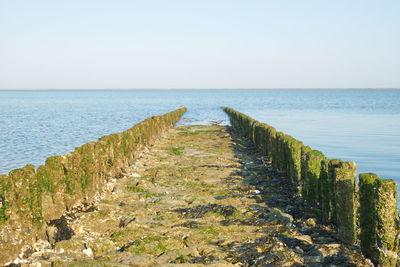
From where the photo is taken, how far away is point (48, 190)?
9.59 m

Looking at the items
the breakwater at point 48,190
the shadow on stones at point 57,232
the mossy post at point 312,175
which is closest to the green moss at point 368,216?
the mossy post at point 312,175

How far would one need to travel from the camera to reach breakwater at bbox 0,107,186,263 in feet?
25.7

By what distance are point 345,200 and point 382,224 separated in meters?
1.36

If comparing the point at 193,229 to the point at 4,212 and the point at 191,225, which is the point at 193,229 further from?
the point at 4,212

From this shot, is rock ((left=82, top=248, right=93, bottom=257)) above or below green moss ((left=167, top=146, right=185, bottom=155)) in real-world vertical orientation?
above

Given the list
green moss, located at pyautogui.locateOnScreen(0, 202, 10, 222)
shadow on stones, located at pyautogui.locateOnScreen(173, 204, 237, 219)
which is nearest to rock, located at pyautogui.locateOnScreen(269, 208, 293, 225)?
shadow on stones, located at pyautogui.locateOnScreen(173, 204, 237, 219)

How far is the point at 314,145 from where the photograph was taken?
104 feet

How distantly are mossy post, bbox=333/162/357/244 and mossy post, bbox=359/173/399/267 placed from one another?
0.67 metres

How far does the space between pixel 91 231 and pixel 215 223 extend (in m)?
2.71

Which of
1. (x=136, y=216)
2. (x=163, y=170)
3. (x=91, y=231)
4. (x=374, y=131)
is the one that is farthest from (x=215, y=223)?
(x=374, y=131)

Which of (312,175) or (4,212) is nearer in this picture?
(4,212)

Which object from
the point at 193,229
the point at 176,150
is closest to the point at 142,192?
the point at 193,229

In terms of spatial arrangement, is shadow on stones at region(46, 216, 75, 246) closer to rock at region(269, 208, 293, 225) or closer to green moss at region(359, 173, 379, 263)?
rock at region(269, 208, 293, 225)

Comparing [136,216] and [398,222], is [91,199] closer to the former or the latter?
[136,216]
